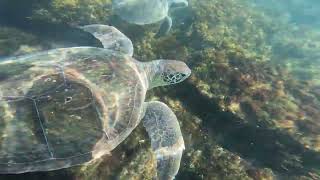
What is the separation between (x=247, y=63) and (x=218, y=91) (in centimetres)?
113

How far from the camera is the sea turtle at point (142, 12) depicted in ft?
23.3

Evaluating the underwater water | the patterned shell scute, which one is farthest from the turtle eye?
the patterned shell scute

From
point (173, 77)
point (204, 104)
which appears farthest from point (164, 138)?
point (204, 104)

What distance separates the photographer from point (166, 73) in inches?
183

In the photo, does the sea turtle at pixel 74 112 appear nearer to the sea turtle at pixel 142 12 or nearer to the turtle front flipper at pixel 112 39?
the turtle front flipper at pixel 112 39

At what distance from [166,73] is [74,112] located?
1817 mm

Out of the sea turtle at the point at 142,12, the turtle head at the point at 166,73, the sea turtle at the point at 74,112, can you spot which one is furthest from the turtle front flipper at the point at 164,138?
the sea turtle at the point at 142,12

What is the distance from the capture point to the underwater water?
12.2ft

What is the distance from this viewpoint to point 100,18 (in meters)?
7.02

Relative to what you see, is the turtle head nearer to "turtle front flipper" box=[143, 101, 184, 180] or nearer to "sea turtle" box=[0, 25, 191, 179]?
"sea turtle" box=[0, 25, 191, 179]

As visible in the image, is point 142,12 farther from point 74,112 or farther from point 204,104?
point 74,112

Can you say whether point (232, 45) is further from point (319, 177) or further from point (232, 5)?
point (232, 5)

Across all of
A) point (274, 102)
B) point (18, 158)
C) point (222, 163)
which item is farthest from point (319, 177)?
point (18, 158)

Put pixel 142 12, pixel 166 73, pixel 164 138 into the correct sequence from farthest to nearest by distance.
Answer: pixel 142 12
pixel 166 73
pixel 164 138
